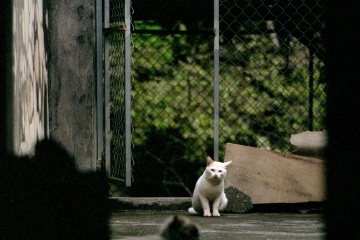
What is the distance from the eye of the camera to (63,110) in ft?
19.7

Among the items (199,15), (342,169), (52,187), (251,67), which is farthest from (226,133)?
(342,169)

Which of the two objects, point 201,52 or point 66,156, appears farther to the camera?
point 201,52

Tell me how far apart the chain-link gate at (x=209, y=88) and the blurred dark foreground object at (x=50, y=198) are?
153 cm

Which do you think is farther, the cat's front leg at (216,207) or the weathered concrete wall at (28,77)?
the cat's front leg at (216,207)

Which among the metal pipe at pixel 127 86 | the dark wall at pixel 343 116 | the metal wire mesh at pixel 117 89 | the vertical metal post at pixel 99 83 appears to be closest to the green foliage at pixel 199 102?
the metal wire mesh at pixel 117 89

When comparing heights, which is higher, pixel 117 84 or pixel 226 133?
pixel 117 84

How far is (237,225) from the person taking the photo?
5461 millimetres

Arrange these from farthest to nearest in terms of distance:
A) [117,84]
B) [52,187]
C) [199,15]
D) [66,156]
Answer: [199,15], [117,84], [66,156], [52,187]

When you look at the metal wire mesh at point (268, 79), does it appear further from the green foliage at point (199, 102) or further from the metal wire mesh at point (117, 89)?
the metal wire mesh at point (117, 89)

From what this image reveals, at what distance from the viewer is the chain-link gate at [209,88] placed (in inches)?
319

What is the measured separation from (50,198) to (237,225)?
1.46m

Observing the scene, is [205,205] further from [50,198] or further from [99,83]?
[50,198]

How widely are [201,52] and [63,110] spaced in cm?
268

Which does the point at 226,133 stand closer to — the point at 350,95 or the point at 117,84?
the point at 117,84
